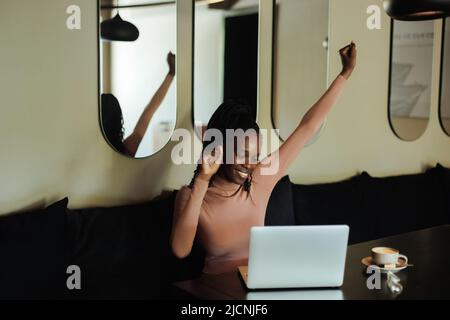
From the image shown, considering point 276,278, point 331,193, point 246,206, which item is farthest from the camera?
point 331,193

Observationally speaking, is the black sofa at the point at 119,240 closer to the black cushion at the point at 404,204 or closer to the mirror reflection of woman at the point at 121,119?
the black cushion at the point at 404,204

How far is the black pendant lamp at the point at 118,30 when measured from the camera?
2.12m

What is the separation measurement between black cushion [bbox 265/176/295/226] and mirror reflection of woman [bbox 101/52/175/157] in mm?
695

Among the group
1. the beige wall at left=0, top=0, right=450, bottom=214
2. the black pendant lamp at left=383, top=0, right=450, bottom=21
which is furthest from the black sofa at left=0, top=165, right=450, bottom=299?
the black pendant lamp at left=383, top=0, right=450, bottom=21

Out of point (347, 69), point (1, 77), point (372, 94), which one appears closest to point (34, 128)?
point (1, 77)

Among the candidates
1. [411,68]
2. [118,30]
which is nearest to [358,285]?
[118,30]

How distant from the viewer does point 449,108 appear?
366 centimetres

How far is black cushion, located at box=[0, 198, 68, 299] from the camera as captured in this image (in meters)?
1.70

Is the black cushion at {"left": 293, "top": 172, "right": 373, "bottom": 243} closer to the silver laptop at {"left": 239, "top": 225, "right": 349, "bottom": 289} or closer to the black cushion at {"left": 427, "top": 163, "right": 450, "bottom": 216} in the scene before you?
the black cushion at {"left": 427, "top": 163, "right": 450, "bottom": 216}

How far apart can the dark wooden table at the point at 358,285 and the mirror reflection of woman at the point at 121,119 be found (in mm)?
776

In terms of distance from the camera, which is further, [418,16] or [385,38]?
[385,38]

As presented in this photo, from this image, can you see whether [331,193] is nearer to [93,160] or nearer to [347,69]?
[347,69]

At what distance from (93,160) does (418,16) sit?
4.43 ft

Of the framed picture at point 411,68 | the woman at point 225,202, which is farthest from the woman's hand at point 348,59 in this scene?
the framed picture at point 411,68
